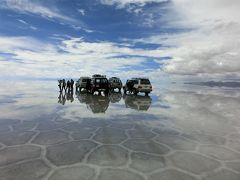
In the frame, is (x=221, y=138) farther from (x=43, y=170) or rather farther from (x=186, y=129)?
(x=43, y=170)

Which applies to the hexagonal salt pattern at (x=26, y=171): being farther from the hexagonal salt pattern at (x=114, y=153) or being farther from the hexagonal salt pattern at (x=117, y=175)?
the hexagonal salt pattern at (x=117, y=175)

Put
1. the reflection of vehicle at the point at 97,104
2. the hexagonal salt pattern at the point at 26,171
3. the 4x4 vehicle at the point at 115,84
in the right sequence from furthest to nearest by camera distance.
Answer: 1. the 4x4 vehicle at the point at 115,84
2. the reflection of vehicle at the point at 97,104
3. the hexagonal salt pattern at the point at 26,171

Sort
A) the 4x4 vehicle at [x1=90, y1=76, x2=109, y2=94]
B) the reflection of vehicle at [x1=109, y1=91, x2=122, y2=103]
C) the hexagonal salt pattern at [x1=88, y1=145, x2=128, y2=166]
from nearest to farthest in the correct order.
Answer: the hexagonal salt pattern at [x1=88, y1=145, x2=128, y2=166] → the reflection of vehicle at [x1=109, y1=91, x2=122, y2=103] → the 4x4 vehicle at [x1=90, y1=76, x2=109, y2=94]

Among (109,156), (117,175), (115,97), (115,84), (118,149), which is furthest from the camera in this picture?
(115,84)

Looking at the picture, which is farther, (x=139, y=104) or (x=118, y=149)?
(x=139, y=104)

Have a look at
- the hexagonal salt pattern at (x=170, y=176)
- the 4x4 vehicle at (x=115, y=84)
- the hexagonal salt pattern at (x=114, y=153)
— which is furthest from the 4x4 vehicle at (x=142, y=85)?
the hexagonal salt pattern at (x=170, y=176)

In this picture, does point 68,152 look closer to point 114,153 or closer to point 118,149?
point 114,153

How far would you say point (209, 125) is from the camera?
1302 centimetres

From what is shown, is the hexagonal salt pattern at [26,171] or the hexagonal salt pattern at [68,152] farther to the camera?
the hexagonal salt pattern at [68,152]

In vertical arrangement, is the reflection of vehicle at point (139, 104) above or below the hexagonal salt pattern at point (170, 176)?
above

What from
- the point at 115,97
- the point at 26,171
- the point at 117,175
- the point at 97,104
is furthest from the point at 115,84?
the point at 117,175

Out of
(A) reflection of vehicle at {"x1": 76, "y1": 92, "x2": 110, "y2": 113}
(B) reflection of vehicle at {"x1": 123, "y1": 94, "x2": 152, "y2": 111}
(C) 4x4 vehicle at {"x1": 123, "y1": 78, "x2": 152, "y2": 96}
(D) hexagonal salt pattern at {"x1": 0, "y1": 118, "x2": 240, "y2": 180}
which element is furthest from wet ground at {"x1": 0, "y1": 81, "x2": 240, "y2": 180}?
(C) 4x4 vehicle at {"x1": 123, "y1": 78, "x2": 152, "y2": 96}

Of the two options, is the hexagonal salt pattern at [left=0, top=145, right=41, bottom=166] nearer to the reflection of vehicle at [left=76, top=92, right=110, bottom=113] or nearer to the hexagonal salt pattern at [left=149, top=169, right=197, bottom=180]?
the hexagonal salt pattern at [left=149, top=169, right=197, bottom=180]

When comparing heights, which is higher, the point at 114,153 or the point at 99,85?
the point at 99,85
